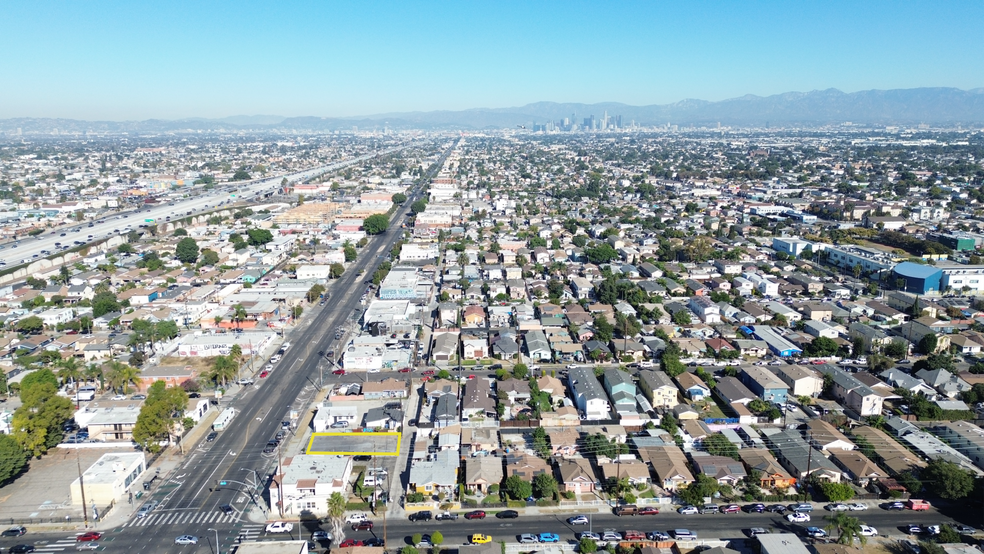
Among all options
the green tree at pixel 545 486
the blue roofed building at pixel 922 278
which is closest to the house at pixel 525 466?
the green tree at pixel 545 486

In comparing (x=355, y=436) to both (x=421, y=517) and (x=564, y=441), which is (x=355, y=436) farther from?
(x=564, y=441)

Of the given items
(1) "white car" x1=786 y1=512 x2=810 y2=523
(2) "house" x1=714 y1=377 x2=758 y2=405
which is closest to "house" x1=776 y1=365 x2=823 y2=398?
(2) "house" x1=714 y1=377 x2=758 y2=405

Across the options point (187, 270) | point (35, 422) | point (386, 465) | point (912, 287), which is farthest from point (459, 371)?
point (912, 287)

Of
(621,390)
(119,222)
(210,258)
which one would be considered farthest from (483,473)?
(119,222)

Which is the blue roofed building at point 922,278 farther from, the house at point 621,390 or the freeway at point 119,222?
the freeway at point 119,222

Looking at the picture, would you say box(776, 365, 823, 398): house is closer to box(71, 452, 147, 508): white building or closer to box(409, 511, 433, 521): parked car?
box(409, 511, 433, 521): parked car

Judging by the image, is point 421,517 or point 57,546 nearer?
point 57,546
